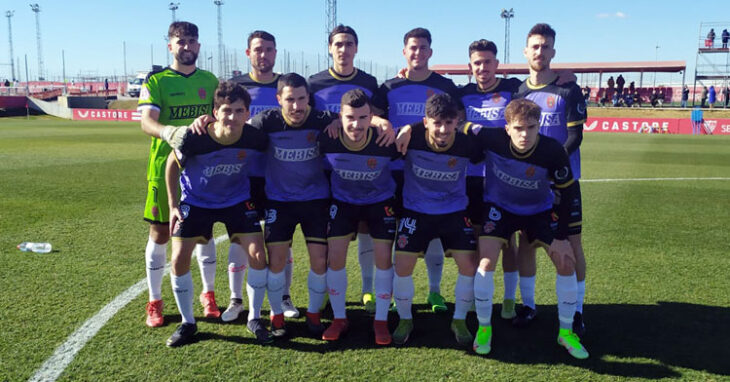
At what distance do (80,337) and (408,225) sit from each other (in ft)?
8.02

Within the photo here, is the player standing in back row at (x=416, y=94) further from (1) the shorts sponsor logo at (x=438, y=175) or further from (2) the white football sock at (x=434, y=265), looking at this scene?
(1) the shorts sponsor logo at (x=438, y=175)

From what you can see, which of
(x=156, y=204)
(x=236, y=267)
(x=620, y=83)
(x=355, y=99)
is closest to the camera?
(x=355, y=99)

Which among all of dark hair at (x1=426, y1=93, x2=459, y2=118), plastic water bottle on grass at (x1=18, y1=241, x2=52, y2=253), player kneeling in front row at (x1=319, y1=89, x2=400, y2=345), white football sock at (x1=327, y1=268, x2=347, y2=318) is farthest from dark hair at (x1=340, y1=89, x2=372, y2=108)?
plastic water bottle on grass at (x1=18, y1=241, x2=52, y2=253)

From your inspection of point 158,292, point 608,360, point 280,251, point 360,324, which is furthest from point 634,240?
point 158,292

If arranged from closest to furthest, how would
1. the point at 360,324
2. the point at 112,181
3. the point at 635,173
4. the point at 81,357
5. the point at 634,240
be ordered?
the point at 81,357 → the point at 360,324 → the point at 634,240 → the point at 112,181 → the point at 635,173

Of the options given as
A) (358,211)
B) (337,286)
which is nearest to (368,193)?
(358,211)

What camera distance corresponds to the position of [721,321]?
401 centimetres

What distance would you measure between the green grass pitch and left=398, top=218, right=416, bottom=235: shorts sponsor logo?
2.61 ft

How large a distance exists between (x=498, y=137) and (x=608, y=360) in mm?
1675

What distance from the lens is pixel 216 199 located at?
3.82m

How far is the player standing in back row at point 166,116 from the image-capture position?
160 inches

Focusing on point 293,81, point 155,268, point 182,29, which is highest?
point 182,29

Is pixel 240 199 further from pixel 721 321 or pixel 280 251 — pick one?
pixel 721 321

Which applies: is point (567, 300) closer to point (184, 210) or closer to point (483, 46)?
point (483, 46)
